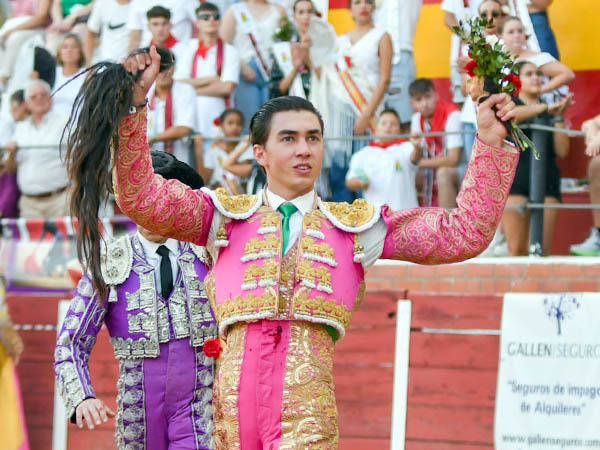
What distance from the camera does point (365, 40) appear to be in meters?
7.20

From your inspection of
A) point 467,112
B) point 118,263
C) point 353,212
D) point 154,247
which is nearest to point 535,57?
point 467,112

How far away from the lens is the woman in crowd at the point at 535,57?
6.53 m

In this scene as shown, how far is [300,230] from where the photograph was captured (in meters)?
3.42

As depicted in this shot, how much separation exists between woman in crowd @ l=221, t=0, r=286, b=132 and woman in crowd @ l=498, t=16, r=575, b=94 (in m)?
1.64

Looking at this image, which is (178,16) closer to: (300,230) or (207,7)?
(207,7)

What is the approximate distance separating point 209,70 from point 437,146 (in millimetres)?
1660

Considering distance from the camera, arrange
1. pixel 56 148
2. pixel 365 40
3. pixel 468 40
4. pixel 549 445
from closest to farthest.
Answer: pixel 468 40 < pixel 549 445 < pixel 365 40 < pixel 56 148

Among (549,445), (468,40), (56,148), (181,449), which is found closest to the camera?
(468,40)

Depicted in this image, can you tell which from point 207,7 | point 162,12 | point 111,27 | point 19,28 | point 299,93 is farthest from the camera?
point 19,28

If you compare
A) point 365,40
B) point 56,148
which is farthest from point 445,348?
point 56,148

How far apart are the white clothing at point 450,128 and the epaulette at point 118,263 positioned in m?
2.99

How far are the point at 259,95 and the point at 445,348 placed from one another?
6.81 ft

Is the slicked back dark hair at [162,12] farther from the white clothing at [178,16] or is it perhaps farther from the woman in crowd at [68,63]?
the woman in crowd at [68,63]

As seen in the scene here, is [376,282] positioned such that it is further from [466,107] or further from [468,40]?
[468,40]
